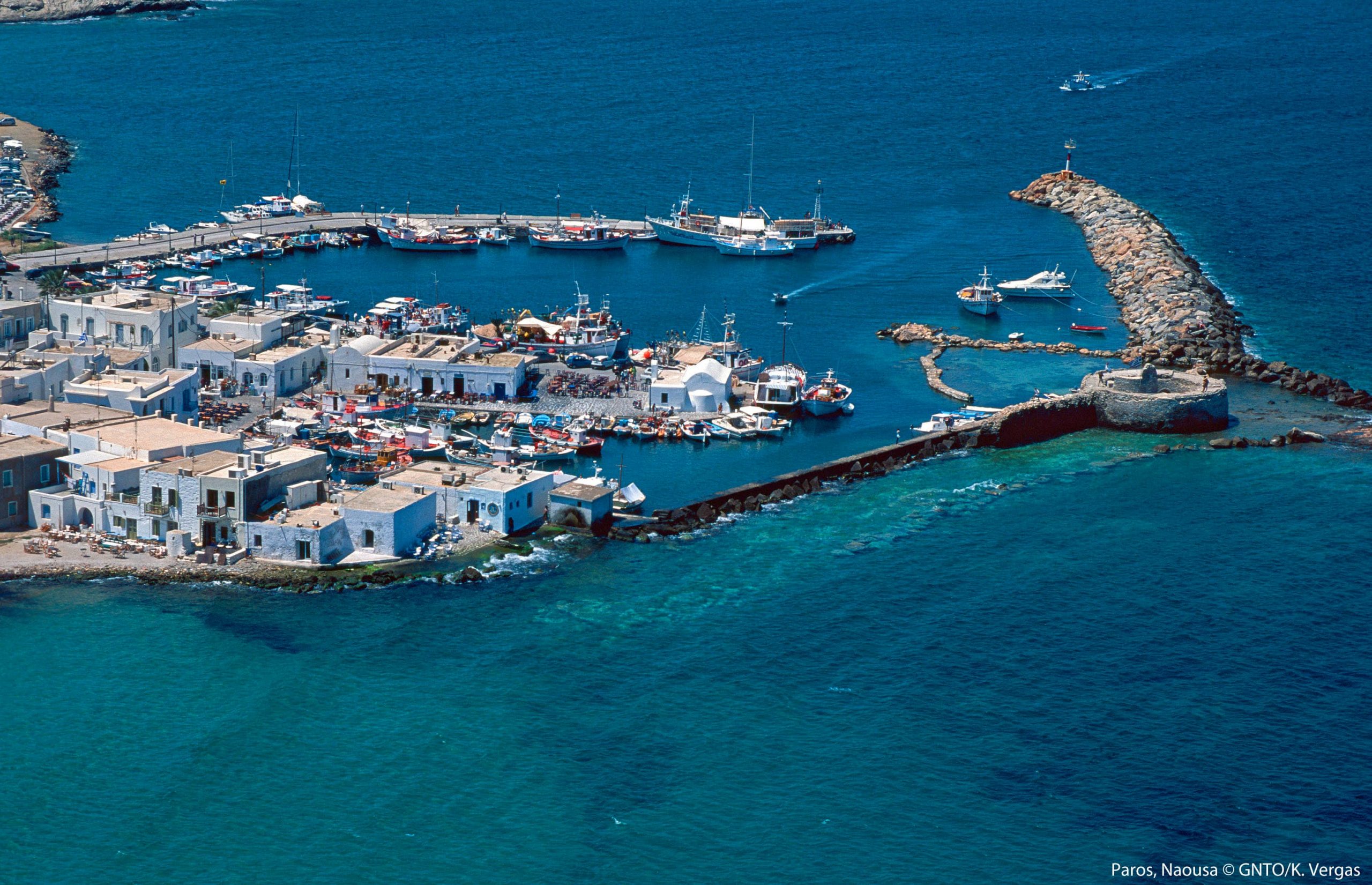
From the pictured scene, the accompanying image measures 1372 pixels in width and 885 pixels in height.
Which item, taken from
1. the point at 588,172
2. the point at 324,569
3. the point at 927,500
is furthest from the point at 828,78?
the point at 324,569

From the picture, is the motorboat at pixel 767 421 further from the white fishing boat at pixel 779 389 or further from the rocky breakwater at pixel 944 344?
the rocky breakwater at pixel 944 344

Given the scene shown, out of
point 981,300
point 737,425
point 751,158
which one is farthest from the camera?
point 751,158

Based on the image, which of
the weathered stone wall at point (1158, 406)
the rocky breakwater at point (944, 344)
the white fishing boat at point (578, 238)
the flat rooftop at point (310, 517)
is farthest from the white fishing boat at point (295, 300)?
the weathered stone wall at point (1158, 406)

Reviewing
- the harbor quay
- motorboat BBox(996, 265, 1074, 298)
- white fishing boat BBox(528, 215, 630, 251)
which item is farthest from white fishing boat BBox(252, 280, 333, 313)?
motorboat BBox(996, 265, 1074, 298)

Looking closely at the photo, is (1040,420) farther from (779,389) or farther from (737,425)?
(737,425)

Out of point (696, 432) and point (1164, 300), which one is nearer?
point (696, 432)

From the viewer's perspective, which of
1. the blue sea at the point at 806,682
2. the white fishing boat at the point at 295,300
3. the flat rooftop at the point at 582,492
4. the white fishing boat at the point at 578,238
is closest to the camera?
the blue sea at the point at 806,682

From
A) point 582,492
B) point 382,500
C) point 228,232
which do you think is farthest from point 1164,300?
point 228,232
